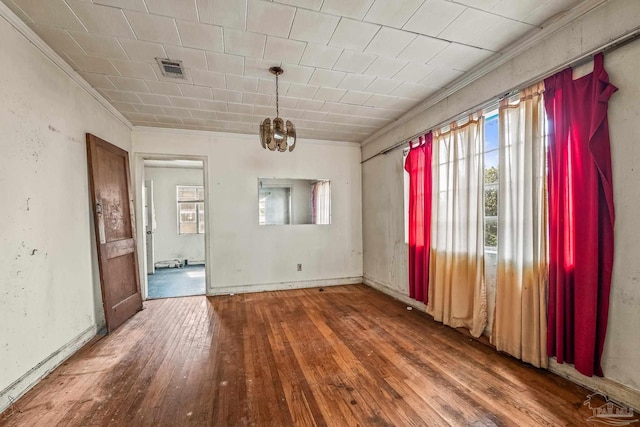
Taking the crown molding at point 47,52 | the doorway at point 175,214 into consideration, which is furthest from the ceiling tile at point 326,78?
the doorway at point 175,214

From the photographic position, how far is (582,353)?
6.10 ft

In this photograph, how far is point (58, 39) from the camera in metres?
2.17

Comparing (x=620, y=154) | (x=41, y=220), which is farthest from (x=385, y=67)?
(x=41, y=220)

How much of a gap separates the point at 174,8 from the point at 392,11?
148cm

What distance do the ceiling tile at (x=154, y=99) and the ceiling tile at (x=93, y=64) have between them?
47cm

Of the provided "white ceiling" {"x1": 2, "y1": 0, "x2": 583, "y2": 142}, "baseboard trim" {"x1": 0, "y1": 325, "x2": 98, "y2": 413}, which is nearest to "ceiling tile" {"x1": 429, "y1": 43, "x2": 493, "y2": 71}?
"white ceiling" {"x1": 2, "y1": 0, "x2": 583, "y2": 142}

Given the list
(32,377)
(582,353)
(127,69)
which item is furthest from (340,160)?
(32,377)

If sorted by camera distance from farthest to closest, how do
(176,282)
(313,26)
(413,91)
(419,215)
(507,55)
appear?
(176,282), (419,215), (413,91), (507,55), (313,26)

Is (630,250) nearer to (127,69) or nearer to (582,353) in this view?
(582,353)

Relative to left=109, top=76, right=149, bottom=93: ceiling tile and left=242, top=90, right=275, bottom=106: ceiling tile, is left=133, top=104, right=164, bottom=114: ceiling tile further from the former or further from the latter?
left=242, top=90, right=275, bottom=106: ceiling tile

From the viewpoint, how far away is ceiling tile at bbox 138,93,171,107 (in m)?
3.18

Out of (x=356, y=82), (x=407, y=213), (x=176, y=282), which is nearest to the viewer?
(x=356, y=82)

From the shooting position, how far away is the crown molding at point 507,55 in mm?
1870

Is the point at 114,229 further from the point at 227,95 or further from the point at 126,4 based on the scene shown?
the point at 126,4
